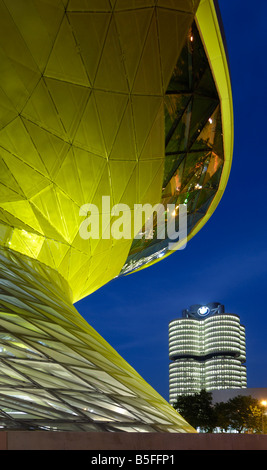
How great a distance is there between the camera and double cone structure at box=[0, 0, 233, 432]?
10.7 meters

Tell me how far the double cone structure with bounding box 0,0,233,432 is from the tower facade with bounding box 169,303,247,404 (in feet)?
507

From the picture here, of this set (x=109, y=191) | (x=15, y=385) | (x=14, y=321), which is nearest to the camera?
(x=15, y=385)

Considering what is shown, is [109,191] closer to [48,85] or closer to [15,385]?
[48,85]

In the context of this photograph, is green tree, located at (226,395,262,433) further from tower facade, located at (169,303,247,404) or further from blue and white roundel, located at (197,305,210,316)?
blue and white roundel, located at (197,305,210,316)

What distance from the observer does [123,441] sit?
7.68 meters

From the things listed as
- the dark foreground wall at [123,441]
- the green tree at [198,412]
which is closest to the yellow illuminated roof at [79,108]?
the dark foreground wall at [123,441]

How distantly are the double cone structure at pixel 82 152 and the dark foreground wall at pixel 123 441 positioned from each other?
1359mm

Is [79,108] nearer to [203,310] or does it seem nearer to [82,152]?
[82,152]

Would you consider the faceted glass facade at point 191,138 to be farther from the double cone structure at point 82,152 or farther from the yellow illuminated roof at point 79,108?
the yellow illuminated roof at point 79,108

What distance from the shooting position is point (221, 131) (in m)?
19.4

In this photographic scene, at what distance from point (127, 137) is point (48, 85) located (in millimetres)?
3530

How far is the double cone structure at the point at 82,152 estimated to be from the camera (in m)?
10.7
